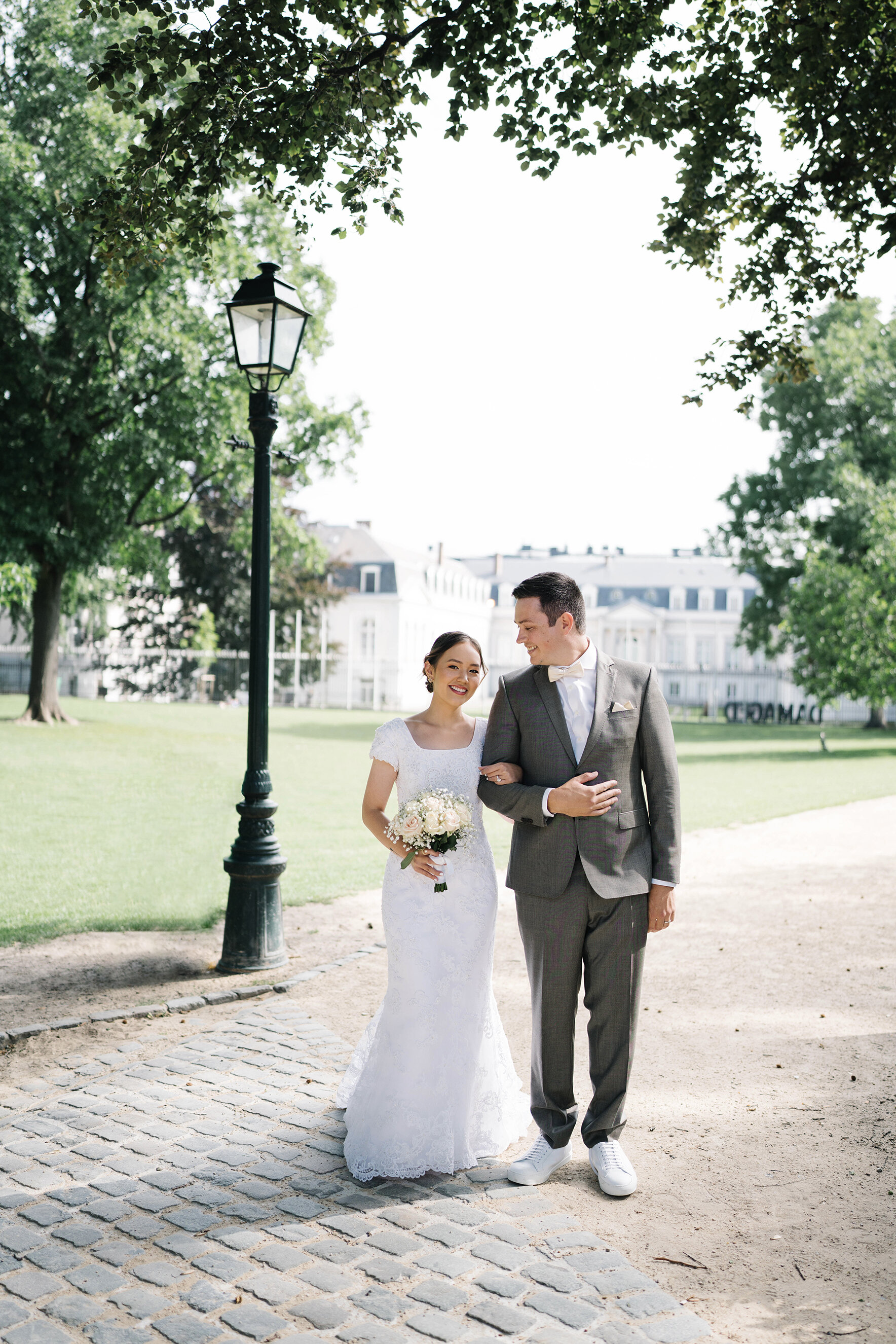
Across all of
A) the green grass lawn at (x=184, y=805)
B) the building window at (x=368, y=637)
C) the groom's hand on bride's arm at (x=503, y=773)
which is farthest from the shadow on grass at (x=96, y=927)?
the building window at (x=368, y=637)

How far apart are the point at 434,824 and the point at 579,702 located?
0.74 m

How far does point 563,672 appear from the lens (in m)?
4.29

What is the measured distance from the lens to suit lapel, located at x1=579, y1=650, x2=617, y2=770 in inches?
166

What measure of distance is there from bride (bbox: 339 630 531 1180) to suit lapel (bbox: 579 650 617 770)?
0.96 ft

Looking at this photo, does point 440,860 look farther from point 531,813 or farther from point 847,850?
point 847,850

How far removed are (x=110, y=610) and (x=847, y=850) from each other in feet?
157

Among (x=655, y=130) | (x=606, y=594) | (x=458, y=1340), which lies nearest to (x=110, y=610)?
(x=606, y=594)

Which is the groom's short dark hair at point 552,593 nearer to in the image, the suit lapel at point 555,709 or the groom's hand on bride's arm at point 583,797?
the suit lapel at point 555,709

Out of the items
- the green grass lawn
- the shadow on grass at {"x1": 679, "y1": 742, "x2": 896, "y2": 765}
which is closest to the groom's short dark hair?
the green grass lawn

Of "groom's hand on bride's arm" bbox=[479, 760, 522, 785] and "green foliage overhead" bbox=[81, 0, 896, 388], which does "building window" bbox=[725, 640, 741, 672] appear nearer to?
"green foliage overhead" bbox=[81, 0, 896, 388]

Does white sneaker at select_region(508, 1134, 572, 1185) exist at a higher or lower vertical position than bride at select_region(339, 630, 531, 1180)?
lower

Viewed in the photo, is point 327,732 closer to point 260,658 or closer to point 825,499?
point 825,499

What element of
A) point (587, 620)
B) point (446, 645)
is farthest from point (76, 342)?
point (587, 620)

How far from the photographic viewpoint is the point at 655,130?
723 cm
